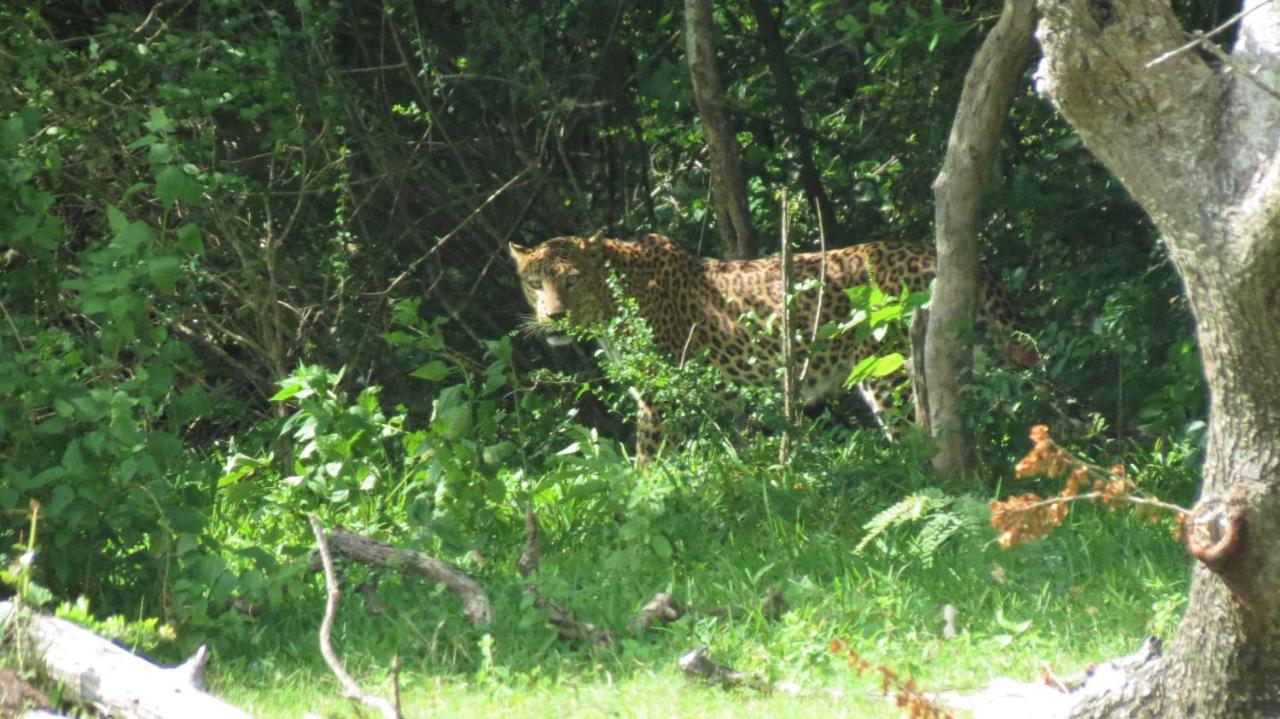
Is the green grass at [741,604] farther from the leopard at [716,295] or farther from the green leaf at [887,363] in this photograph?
the leopard at [716,295]

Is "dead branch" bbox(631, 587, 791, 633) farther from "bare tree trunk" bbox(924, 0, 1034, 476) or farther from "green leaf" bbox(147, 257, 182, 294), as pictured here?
"green leaf" bbox(147, 257, 182, 294)

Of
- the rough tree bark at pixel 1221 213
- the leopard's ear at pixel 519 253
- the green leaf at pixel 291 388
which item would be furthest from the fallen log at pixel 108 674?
the leopard's ear at pixel 519 253

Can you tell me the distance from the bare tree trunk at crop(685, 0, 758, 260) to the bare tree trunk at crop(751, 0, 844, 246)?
0.57m

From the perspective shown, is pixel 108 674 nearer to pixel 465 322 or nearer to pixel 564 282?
pixel 564 282

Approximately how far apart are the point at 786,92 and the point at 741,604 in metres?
4.31

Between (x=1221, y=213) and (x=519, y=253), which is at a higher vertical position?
(x=1221, y=213)

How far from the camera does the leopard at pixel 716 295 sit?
7914 millimetres

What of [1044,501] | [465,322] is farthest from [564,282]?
[1044,501]

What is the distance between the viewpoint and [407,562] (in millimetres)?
5348

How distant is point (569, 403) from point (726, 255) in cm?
122

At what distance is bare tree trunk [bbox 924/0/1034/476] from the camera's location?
630cm

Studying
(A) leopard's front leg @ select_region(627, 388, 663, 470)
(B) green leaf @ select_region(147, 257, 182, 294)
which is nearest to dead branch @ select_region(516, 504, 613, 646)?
(B) green leaf @ select_region(147, 257, 182, 294)

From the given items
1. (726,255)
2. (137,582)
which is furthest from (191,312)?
(137,582)

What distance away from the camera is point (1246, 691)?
10.9 ft
